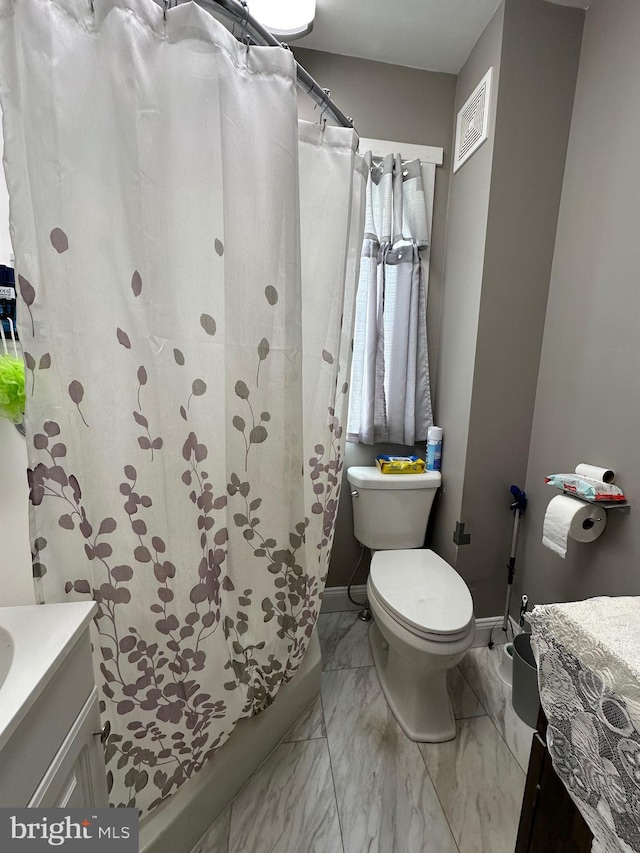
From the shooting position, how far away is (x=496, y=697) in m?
1.43

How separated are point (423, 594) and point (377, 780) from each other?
0.56 meters

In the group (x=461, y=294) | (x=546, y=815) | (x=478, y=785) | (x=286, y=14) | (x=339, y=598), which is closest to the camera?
(x=546, y=815)

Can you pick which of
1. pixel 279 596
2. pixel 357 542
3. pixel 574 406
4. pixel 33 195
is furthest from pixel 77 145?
pixel 357 542

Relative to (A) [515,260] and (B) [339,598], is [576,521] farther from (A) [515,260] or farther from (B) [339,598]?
(B) [339,598]

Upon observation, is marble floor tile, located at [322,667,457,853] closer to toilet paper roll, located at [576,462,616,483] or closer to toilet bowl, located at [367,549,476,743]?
toilet bowl, located at [367,549,476,743]

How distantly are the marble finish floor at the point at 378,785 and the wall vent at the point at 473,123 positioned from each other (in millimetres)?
2127

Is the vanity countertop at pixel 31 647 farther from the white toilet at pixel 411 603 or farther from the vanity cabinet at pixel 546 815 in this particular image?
the white toilet at pixel 411 603

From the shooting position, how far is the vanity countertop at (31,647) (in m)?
0.45

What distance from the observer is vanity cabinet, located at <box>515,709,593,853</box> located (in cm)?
66

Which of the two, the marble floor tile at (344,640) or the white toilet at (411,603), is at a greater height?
the white toilet at (411,603)

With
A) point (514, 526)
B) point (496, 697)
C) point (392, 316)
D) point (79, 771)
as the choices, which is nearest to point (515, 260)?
point (392, 316)

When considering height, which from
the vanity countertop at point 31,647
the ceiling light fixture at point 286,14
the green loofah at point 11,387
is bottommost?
the vanity countertop at point 31,647

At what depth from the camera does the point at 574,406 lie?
129cm

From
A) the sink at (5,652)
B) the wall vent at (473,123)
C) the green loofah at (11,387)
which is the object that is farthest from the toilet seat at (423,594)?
the wall vent at (473,123)
